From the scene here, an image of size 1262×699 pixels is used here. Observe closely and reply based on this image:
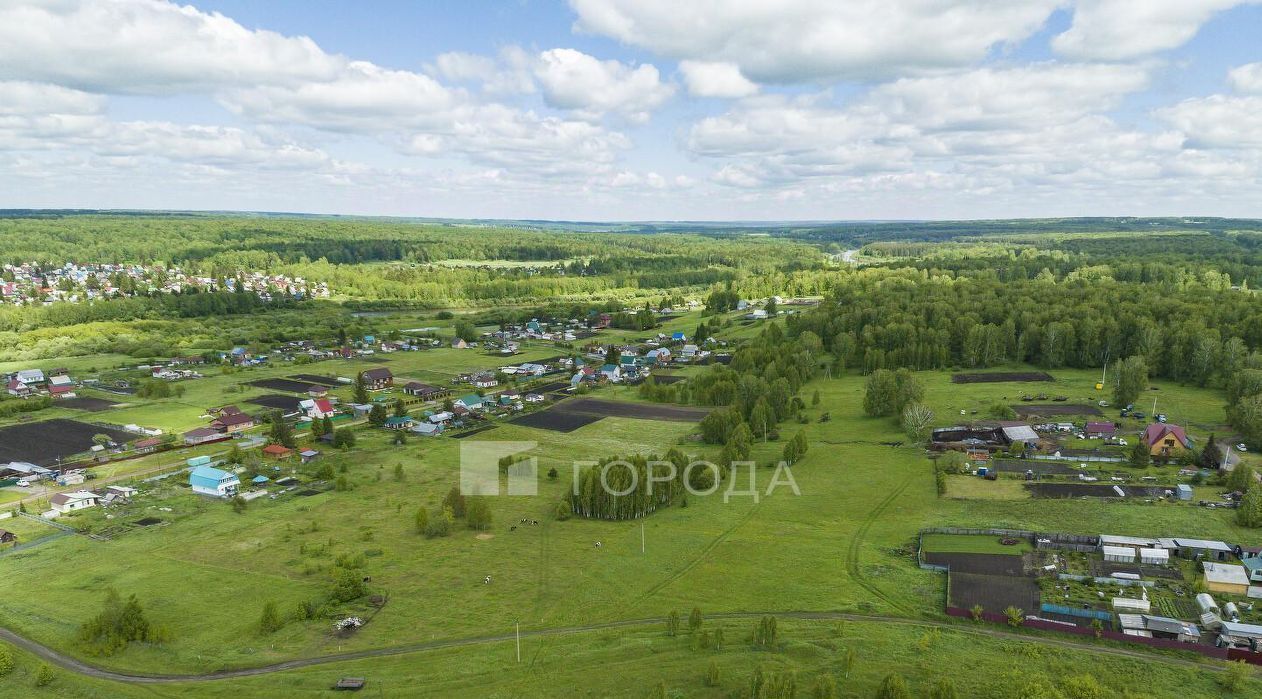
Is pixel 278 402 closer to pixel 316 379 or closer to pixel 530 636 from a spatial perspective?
pixel 316 379

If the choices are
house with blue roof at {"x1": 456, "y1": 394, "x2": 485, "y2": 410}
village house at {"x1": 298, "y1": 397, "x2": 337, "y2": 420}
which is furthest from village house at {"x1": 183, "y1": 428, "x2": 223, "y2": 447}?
house with blue roof at {"x1": 456, "y1": 394, "x2": 485, "y2": 410}

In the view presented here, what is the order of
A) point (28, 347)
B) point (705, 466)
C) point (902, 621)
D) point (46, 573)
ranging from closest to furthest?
point (902, 621), point (46, 573), point (705, 466), point (28, 347)

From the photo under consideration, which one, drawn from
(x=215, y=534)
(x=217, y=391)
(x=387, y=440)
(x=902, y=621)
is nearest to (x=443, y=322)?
(x=217, y=391)

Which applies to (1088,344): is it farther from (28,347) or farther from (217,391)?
(28,347)

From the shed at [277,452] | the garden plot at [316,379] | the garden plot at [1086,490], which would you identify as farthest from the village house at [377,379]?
the garden plot at [1086,490]

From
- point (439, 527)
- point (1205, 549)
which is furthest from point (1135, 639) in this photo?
point (439, 527)
